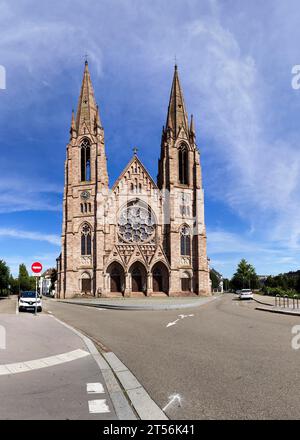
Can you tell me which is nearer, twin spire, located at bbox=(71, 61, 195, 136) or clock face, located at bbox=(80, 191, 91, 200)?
clock face, located at bbox=(80, 191, 91, 200)

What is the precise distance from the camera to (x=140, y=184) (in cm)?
5234

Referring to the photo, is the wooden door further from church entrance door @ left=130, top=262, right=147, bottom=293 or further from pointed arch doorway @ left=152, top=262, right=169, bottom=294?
pointed arch doorway @ left=152, top=262, right=169, bottom=294

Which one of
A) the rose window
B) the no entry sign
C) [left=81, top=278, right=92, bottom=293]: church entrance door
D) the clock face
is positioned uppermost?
the clock face

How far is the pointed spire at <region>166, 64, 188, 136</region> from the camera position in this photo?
54.5m

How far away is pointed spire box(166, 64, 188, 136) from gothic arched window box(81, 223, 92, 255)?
1919 cm

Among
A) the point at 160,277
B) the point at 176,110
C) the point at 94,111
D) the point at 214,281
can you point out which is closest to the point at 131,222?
the point at 160,277

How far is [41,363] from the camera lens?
732cm

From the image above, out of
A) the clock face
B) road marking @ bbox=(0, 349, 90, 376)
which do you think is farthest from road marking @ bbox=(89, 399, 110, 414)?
the clock face

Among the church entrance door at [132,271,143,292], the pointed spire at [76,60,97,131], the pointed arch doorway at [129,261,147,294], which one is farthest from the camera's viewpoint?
the pointed spire at [76,60,97,131]

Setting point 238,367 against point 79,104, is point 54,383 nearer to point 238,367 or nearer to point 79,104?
point 238,367

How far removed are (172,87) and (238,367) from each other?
2220 inches

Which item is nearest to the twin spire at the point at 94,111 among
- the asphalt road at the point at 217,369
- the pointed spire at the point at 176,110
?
the pointed spire at the point at 176,110

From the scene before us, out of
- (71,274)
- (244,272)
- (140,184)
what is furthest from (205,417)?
(244,272)

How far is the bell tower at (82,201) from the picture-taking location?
156ft
